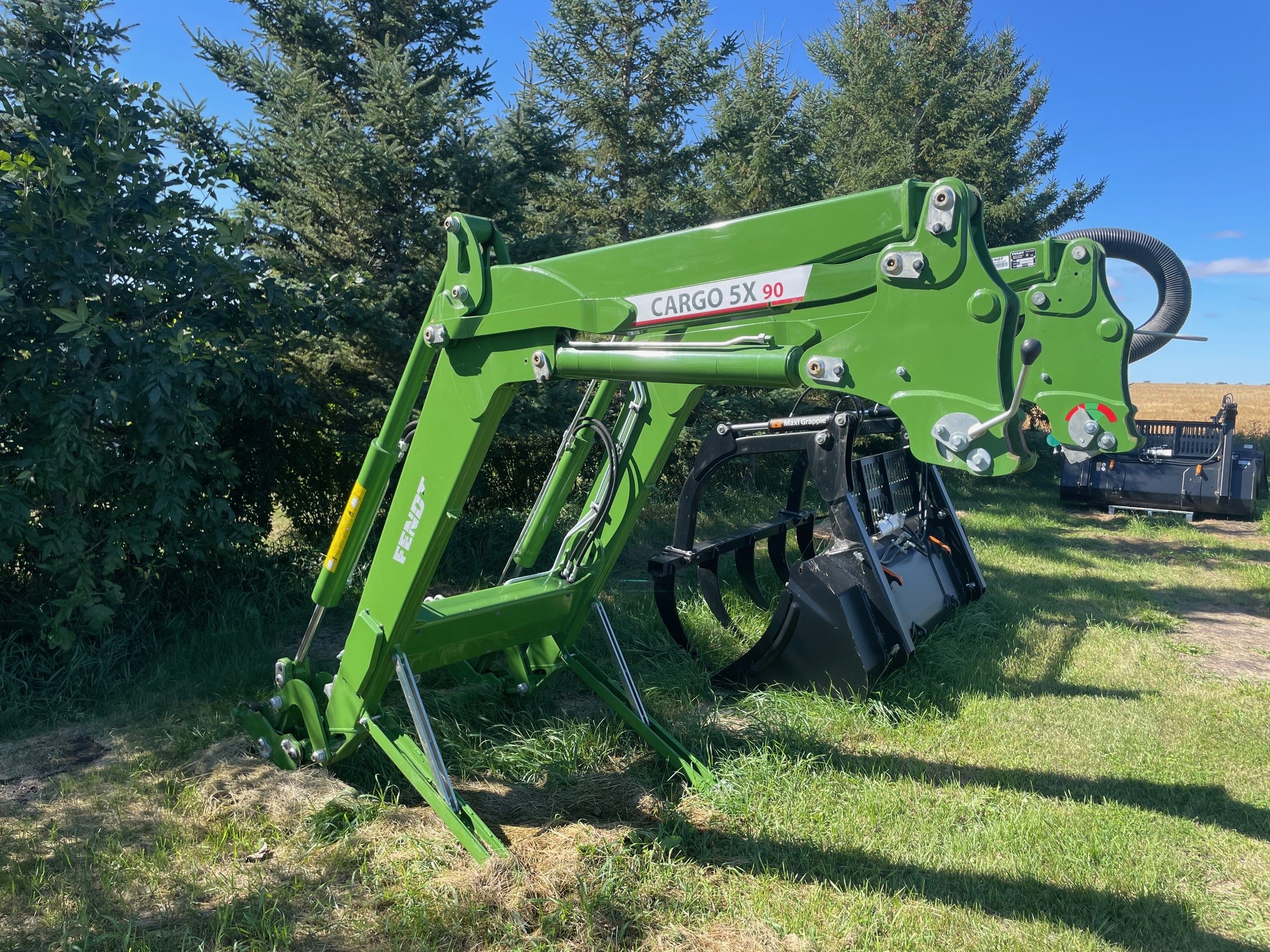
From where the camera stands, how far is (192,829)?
3381 millimetres

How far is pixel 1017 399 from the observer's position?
6.43 ft

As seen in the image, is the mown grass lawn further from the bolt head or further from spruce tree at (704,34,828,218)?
spruce tree at (704,34,828,218)

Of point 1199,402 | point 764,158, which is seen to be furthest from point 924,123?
point 1199,402

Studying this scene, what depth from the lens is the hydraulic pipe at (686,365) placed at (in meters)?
2.31

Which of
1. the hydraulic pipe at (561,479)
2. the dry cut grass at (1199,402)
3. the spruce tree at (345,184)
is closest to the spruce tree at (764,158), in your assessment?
the spruce tree at (345,184)

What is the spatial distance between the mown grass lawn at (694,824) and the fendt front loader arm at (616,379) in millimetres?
261

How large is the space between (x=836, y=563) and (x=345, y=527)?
8.44 ft

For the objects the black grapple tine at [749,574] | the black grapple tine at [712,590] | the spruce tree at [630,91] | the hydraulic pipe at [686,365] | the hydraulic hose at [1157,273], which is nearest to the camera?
the hydraulic pipe at [686,365]

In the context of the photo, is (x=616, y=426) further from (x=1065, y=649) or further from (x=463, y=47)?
(x=463, y=47)

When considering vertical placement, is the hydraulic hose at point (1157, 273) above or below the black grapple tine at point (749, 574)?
above

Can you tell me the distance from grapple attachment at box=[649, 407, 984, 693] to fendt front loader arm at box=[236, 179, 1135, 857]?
1053 millimetres

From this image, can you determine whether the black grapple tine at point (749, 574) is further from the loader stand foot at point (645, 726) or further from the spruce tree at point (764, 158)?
the spruce tree at point (764, 158)

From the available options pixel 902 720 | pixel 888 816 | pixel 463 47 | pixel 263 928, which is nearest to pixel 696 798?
pixel 888 816

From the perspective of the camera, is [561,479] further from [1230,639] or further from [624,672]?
[1230,639]
